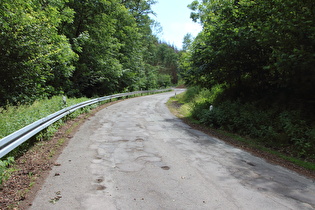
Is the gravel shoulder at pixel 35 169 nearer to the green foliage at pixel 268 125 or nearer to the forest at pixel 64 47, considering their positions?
the green foliage at pixel 268 125

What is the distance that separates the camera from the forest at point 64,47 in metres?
9.59

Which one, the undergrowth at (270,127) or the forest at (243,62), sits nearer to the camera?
the undergrowth at (270,127)

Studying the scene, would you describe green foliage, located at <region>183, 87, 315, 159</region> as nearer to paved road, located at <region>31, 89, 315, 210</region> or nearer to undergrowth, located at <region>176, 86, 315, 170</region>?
undergrowth, located at <region>176, 86, 315, 170</region>

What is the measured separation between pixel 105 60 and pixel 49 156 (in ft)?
49.0

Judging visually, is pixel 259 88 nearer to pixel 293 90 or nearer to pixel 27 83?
pixel 293 90

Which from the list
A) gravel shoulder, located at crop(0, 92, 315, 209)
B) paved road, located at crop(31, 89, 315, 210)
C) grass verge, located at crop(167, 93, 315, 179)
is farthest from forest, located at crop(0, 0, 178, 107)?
grass verge, located at crop(167, 93, 315, 179)

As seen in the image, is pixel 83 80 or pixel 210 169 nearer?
pixel 210 169

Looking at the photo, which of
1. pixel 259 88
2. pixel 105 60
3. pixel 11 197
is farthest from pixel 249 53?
pixel 105 60

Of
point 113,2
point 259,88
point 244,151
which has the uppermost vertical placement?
point 113,2

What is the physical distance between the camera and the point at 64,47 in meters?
12.6

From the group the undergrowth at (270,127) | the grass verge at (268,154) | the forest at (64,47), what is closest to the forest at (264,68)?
the undergrowth at (270,127)

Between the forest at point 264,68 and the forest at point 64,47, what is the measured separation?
7829 millimetres

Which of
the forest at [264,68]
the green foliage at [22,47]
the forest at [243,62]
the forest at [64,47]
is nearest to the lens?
the forest at [264,68]

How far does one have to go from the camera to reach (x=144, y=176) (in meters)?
4.41
